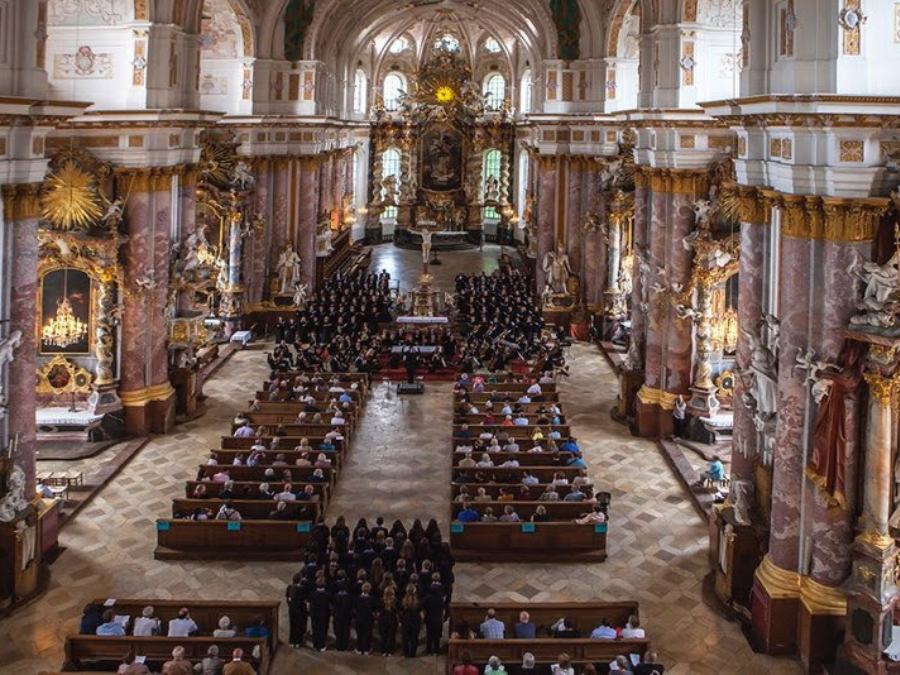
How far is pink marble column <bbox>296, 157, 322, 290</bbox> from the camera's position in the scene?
39.6 m

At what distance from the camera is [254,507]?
18.9 meters

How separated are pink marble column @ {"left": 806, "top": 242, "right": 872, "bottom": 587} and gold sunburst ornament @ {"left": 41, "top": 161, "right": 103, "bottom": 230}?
17589 mm

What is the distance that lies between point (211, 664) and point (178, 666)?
57cm

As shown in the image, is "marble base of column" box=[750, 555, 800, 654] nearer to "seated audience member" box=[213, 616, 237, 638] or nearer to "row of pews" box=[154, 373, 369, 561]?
"seated audience member" box=[213, 616, 237, 638]

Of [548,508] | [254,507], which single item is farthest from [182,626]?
[548,508]

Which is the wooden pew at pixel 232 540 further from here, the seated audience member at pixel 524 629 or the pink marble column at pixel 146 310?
the pink marble column at pixel 146 310

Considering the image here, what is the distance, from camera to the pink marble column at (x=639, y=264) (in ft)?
87.1

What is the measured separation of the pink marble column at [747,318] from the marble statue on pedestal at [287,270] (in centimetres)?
2480

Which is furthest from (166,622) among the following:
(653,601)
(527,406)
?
(527,406)

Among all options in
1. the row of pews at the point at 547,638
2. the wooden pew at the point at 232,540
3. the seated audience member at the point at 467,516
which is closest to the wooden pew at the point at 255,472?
the wooden pew at the point at 232,540

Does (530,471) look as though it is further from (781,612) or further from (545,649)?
(545,649)

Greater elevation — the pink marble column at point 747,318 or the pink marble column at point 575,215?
the pink marble column at point 575,215

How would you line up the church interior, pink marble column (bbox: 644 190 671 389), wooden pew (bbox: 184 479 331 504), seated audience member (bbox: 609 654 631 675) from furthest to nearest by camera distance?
pink marble column (bbox: 644 190 671 389), wooden pew (bbox: 184 479 331 504), the church interior, seated audience member (bbox: 609 654 631 675)

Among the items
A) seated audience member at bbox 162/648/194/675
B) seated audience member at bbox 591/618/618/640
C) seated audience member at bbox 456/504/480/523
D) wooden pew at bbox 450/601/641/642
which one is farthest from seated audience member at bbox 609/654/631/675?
seated audience member at bbox 456/504/480/523
